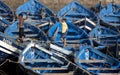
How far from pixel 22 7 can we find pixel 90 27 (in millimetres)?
4748

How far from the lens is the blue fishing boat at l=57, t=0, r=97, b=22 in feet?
82.6

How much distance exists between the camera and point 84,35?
21672 mm

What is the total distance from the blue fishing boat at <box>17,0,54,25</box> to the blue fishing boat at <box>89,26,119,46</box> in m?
3.51

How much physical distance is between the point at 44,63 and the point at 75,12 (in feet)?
26.3

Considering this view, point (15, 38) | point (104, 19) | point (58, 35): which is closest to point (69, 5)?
point (104, 19)

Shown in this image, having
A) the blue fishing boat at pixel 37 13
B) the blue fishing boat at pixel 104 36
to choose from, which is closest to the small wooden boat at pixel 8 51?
the blue fishing boat at pixel 37 13

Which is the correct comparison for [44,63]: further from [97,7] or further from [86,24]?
[97,7]

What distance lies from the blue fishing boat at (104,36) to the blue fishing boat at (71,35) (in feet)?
1.59

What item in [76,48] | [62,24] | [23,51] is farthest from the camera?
[62,24]

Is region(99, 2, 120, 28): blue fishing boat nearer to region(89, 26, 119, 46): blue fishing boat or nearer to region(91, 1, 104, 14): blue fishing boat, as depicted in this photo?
region(91, 1, 104, 14): blue fishing boat

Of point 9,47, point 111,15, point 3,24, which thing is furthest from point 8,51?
point 111,15

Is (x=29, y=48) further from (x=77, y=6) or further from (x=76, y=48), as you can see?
(x=77, y=6)

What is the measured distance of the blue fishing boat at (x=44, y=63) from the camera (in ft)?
56.4

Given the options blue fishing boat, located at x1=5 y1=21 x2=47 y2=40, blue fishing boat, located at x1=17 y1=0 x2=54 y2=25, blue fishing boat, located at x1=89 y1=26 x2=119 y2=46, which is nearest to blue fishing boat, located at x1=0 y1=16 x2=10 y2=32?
blue fishing boat, located at x1=5 y1=21 x2=47 y2=40
